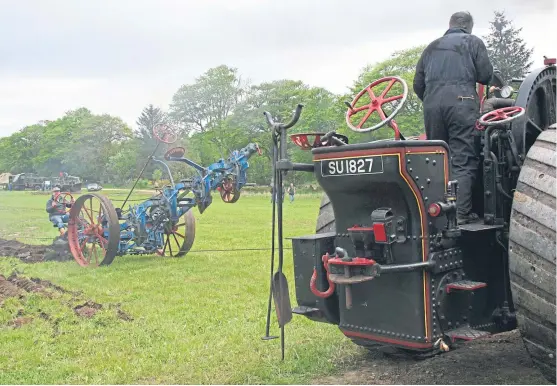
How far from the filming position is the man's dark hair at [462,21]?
323 centimetres

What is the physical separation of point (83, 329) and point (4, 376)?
42.3 inches

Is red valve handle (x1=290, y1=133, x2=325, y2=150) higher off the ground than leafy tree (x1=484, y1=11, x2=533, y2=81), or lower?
lower

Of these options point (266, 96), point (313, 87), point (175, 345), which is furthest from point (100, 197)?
point (313, 87)

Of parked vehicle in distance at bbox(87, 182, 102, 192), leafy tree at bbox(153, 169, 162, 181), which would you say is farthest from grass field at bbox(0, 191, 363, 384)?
leafy tree at bbox(153, 169, 162, 181)

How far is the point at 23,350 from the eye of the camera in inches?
170

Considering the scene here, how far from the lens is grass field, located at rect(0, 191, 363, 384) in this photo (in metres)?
3.71

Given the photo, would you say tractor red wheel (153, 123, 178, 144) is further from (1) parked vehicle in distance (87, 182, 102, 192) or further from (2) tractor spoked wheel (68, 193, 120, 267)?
(1) parked vehicle in distance (87, 182, 102, 192)

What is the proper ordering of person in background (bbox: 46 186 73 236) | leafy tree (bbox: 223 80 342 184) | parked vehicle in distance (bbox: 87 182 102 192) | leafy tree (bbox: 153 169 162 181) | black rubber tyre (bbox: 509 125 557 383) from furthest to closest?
leafy tree (bbox: 223 80 342 184)
leafy tree (bbox: 153 169 162 181)
parked vehicle in distance (bbox: 87 182 102 192)
person in background (bbox: 46 186 73 236)
black rubber tyre (bbox: 509 125 557 383)

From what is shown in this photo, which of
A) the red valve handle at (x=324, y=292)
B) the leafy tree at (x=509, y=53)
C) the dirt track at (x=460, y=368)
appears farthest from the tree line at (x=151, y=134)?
the red valve handle at (x=324, y=292)

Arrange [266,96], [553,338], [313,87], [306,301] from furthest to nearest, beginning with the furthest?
[313,87], [266,96], [306,301], [553,338]

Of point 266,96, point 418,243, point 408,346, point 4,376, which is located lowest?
point 4,376

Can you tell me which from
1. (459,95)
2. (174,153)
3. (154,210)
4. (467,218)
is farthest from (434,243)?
(154,210)

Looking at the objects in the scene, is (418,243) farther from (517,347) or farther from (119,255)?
(119,255)

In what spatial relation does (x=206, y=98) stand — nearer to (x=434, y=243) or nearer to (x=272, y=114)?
(x=272, y=114)
